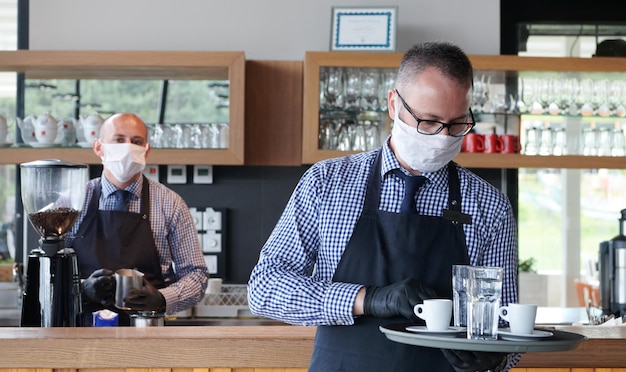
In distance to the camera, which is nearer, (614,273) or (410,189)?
(410,189)

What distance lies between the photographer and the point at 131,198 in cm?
411

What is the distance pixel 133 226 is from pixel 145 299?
56 centimetres

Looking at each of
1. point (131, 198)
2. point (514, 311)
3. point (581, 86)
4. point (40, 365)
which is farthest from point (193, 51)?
point (514, 311)

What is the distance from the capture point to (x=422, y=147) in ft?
7.13

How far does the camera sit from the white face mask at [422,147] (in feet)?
7.07

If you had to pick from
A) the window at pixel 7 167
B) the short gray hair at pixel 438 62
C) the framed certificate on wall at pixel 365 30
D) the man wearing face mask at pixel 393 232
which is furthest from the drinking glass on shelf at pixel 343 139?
the short gray hair at pixel 438 62

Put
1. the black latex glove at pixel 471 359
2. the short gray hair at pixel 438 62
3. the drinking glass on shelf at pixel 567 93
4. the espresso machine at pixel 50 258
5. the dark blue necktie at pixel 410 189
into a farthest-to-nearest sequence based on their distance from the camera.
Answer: the drinking glass on shelf at pixel 567 93 → the espresso machine at pixel 50 258 → the dark blue necktie at pixel 410 189 → the short gray hair at pixel 438 62 → the black latex glove at pixel 471 359

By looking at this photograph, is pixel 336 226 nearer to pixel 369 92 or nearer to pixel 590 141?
pixel 369 92

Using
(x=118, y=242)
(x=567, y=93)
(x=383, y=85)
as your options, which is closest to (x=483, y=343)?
(x=118, y=242)

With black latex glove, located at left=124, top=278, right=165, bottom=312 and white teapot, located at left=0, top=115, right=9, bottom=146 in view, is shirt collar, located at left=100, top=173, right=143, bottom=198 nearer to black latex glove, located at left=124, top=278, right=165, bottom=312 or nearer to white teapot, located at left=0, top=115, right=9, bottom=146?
black latex glove, located at left=124, top=278, right=165, bottom=312

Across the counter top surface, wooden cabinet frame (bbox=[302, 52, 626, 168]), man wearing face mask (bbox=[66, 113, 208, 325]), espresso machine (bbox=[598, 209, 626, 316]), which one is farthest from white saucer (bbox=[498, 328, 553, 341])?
wooden cabinet frame (bbox=[302, 52, 626, 168])

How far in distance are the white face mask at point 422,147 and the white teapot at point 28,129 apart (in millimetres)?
3482

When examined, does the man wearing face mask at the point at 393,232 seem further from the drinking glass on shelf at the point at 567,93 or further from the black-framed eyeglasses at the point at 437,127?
the drinking glass on shelf at the point at 567,93

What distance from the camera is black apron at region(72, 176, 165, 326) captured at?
397 cm
